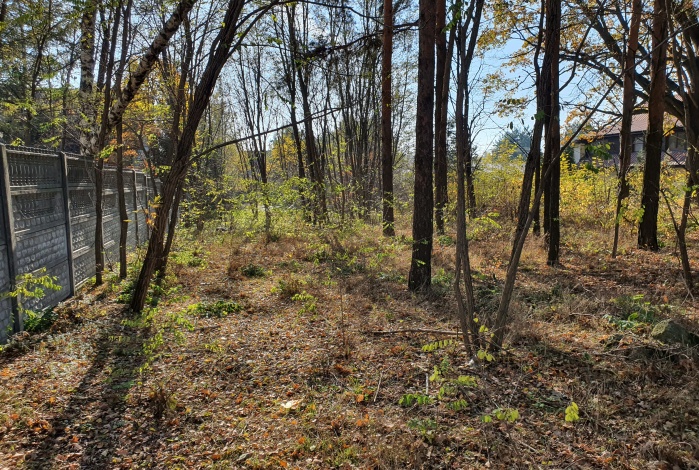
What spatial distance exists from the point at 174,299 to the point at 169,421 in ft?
9.46

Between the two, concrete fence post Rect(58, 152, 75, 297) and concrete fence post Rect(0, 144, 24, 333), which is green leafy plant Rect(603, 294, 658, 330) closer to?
concrete fence post Rect(0, 144, 24, 333)

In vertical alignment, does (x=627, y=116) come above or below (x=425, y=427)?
above

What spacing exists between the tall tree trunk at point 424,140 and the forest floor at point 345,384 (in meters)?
0.77

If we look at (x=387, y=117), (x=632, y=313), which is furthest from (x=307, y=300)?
(x=387, y=117)

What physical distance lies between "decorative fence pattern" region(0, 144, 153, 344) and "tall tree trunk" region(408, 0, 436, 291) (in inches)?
185

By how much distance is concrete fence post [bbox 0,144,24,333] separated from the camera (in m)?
3.75

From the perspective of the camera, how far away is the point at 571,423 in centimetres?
274

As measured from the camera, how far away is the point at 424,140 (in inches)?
215

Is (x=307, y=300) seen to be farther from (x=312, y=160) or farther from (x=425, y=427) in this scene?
(x=312, y=160)

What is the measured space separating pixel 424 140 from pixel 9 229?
4.89 meters

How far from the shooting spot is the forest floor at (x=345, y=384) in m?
2.54

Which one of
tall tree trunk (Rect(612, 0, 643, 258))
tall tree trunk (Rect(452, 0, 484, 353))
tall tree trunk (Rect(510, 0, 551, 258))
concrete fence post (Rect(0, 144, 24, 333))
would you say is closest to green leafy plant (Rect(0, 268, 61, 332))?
concrete fence post (Rect(0, 144, 24, 333))

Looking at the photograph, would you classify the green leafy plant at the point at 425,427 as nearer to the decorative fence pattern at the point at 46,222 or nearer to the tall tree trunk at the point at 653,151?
the decorative fence pattern at the point at 46,222

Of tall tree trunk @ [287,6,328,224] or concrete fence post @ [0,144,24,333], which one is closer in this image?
concrete fence post @ [0,144,24,333]
